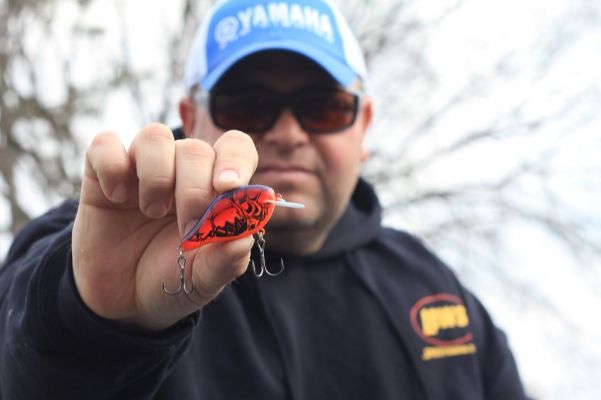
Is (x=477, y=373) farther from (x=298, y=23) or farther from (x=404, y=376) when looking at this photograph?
(x=298, y=23)

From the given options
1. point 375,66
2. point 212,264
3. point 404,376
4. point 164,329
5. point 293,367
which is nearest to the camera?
point 212,264

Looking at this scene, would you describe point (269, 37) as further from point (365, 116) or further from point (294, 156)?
point (365, 116)

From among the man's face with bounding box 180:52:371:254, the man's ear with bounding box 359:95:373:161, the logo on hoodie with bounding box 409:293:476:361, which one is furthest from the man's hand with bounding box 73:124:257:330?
the man's ear with bounding box 359:95:373:161

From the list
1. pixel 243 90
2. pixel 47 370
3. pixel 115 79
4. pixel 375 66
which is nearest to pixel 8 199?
pixel 115 79

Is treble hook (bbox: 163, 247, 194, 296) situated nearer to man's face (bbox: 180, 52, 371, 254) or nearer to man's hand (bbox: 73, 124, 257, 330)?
man's hand (bbox: 73, 124, 257, 330)

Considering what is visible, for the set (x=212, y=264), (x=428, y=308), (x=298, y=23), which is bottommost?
(x=428, y=308)

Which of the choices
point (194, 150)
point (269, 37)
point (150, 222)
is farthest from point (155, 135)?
point (269, 37)

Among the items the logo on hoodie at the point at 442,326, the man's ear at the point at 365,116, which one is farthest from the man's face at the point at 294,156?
the logo on hoodie at the point at 442,326
